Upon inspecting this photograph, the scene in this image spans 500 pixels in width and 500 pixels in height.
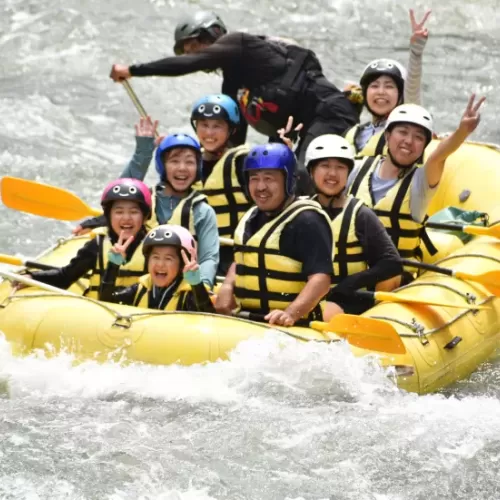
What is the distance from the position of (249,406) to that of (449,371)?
3.45 feet

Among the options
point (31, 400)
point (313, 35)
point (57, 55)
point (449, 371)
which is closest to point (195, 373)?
point (31, 400)

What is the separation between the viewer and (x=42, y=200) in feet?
22.8

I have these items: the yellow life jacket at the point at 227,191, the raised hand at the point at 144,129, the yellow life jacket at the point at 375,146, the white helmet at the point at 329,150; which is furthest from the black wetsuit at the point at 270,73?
the white helmet at the point at 329,150

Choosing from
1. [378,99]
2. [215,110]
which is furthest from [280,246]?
[378,99]

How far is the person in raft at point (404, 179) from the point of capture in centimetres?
652

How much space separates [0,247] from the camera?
9680mm

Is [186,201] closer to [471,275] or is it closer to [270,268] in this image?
[270,268]

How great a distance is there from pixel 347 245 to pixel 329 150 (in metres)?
0.47

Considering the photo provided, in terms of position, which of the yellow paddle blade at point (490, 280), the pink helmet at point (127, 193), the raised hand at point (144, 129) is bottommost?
the yellow paddle blade at point (490, 280)

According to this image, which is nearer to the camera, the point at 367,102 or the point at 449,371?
the point at 449,371

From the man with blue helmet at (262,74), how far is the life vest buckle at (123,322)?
2138mm

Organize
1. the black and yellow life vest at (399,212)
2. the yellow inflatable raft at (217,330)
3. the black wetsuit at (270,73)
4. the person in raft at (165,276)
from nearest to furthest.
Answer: the yellow inflatable raft at (217,330)
the person in raft at (165,276)
the black and yellow life vest at (399,212)
the black wetsuit at (270,73)

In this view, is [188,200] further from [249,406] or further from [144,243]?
[249,406]

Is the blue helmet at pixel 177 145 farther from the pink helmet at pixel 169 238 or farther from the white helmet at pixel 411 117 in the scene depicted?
the white helmet at pixel 411 117
